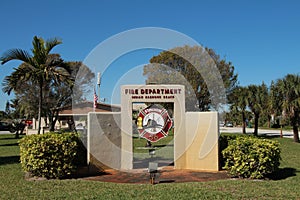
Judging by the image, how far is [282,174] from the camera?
1035 centimetres

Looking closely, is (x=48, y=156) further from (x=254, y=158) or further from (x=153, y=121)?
(x=254, y=158)

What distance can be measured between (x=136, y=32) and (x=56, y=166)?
24.8ft

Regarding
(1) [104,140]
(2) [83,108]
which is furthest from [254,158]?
(2) [83,108]

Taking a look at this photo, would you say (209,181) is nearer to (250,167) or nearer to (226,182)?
(226,182)

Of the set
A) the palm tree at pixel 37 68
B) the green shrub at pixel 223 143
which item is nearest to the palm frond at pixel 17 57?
the palm tree at pixel 37 68

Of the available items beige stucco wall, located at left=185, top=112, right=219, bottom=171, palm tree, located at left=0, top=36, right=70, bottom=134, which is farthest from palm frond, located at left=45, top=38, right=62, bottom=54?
beige stucco wall, located at left=185, top=112, right=219, bottom=171

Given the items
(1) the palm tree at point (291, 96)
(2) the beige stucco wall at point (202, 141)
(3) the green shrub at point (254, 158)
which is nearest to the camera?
(3) the green shrub at point (254, 158)

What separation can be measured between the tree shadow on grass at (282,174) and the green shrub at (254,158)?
20.1 inches

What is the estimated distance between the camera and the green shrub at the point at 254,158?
9195 mm

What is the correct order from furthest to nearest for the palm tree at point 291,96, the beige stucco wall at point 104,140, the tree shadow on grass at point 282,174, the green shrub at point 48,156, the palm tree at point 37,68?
the palm tree at point 291,96
the palm tree at point 37,68
the beige stucco wall at point 104,140
the tree shadow on grass at point 282,174
the green shrub at point 48,156

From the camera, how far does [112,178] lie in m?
9.98

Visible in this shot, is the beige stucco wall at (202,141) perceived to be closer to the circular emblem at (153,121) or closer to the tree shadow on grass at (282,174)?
the circular emblem at (153,121)

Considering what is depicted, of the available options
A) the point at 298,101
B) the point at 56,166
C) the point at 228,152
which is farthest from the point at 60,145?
the point at 298,101

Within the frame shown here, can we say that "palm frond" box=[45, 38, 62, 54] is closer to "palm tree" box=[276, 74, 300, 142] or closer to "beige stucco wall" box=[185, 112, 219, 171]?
"beige stucco wall" box=[185, 112, 219, 171]
